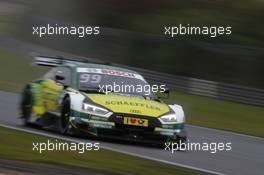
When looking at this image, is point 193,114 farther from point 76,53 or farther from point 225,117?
point 76,53

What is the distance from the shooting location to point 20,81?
24.3m

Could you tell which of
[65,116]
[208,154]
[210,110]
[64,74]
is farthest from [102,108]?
[210,110]

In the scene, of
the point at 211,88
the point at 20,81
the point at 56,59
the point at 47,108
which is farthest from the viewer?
the point at 20,81

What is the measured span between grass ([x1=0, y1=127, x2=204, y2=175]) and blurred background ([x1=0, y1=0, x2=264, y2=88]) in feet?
47.6

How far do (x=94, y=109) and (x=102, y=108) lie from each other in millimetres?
115

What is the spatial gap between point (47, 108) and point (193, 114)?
25.1ft

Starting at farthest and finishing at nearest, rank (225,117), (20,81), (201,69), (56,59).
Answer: (201,69), (20,81), (225,117), (56,59)

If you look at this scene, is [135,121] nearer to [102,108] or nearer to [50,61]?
[102,108]

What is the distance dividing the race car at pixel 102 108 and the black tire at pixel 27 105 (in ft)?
0.98

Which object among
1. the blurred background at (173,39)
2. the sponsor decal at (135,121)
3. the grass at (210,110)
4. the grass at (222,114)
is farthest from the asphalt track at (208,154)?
the blurred background at (173,39)

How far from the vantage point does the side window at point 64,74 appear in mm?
12152

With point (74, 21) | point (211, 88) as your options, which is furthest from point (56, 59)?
point (74, 21)

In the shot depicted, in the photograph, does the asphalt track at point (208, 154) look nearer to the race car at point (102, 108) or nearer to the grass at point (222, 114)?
the race car at point (102, 108)

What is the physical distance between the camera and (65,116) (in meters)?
11.6
